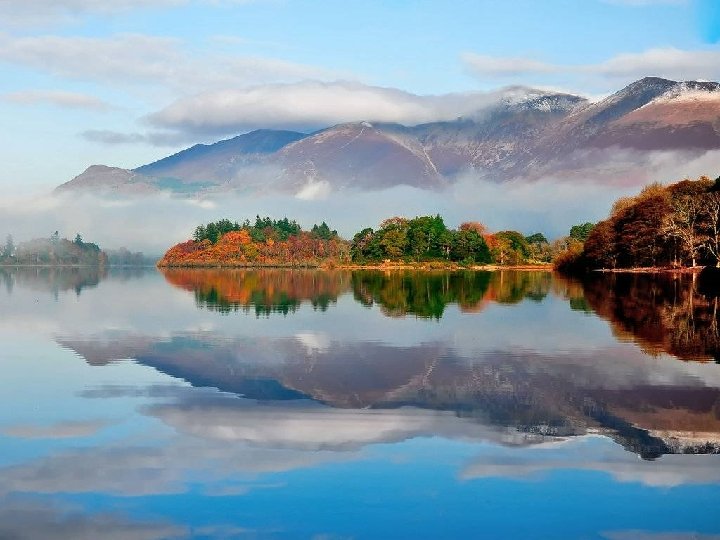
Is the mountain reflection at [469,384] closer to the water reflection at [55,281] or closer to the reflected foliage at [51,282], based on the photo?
the water reflection at [55,281]

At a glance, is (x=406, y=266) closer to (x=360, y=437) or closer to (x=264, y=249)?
(x=264, y=249)

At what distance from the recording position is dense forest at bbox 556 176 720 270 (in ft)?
297

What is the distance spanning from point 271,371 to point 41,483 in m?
8.90

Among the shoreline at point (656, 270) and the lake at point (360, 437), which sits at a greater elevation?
the shoreline at point (656, 270)

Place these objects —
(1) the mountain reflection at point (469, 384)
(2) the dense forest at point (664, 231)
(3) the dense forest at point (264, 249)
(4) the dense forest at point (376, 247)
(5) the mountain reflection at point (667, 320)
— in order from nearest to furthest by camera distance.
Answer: (1) the mountain reflection at point (469, 384)
(5) the mountain reflection at point (667, 320)
(2) the dense forest at point (664, 231)
(4) the dense forest at point (376, 247)
(3) the dense forest at point (264, 249)

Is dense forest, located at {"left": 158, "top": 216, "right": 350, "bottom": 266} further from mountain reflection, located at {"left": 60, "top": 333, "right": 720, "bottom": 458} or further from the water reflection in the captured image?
mountain reflection, located at {"left": 60, "top": 333, "right": 720, "bottom": 458}

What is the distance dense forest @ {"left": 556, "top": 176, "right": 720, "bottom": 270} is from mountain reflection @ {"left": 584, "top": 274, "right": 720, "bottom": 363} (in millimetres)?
44251

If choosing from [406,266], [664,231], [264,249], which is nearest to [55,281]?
[664,231]

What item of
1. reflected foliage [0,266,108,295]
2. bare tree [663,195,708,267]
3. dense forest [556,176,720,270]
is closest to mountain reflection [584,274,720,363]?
reflected foliage [0,266,108,295]

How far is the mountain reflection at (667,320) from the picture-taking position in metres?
22.8

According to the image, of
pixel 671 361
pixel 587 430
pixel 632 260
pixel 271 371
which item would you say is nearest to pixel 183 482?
pixel 587 430

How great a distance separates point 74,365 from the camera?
19.7m

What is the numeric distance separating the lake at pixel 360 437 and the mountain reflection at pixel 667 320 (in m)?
0.27

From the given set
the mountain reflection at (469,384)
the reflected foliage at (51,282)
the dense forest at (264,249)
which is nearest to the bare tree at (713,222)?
the reflected foliage at (51,282)
